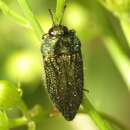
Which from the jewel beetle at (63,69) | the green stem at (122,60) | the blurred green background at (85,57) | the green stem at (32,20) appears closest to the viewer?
the green stem at (32,20)

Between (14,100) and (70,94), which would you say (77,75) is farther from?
(14,100)

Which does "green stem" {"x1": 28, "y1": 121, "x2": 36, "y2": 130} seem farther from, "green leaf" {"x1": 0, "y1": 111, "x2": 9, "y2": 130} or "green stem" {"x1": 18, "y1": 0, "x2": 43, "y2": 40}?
"green stem" {"x1": 18, "y1": 0, "x2": 43, "y2": 40}

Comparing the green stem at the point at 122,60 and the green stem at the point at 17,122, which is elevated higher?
the green stem at the point at 122,60

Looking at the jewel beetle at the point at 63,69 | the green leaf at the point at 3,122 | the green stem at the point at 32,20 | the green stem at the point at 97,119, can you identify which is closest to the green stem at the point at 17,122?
the green leaf at the point at 3,122

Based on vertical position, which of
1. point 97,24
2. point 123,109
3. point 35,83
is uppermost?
point 97,24

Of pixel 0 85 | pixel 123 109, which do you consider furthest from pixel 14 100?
pixel 123 109

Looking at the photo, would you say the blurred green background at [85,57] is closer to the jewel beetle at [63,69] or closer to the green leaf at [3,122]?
the jewel beetle at [63,69]

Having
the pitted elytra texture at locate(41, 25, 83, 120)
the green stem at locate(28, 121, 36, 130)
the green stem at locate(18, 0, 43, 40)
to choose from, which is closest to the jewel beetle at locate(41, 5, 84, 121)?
the pitted elytra texture at locate(41, 25, 83, 120)

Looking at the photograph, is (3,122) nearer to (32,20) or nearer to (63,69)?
(63,69)
